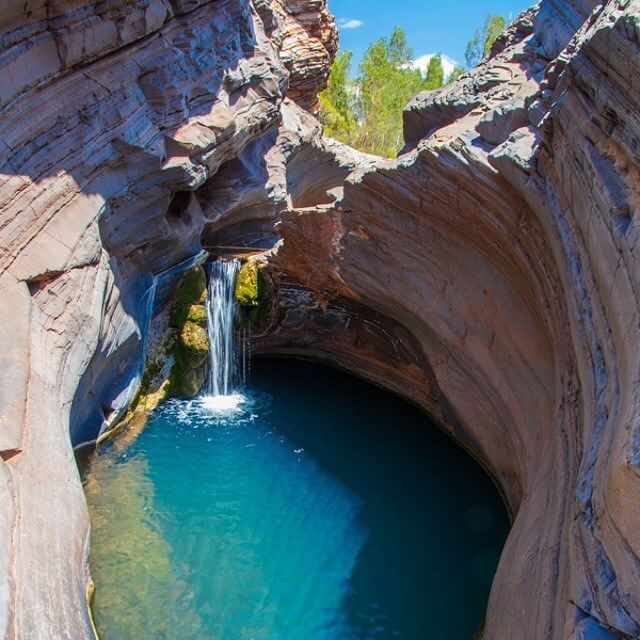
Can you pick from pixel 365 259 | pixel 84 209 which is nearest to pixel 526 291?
pixel 365 259

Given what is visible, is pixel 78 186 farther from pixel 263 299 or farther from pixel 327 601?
pixel 327 601

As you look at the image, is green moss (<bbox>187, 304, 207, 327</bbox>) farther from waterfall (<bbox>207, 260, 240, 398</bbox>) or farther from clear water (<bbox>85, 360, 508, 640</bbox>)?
clear water (<bbox>85, 360, 508, 640</bbox>)

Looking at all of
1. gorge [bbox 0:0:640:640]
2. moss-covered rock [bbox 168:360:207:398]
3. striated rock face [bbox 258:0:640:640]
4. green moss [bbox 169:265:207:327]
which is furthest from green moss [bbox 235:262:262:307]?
moss-covered rock [bbox 168:360:207:398]

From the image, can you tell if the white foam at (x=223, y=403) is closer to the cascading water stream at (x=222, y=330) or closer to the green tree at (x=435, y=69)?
the cascading water stream at (x=222, y=330)

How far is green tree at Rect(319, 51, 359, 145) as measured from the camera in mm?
28859

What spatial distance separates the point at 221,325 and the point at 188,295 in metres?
1.09

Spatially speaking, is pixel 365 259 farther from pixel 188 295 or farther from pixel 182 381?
pixel 182 381

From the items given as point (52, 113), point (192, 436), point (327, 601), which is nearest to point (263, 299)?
point (192, 436)

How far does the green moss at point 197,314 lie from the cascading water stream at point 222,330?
0.17 meters

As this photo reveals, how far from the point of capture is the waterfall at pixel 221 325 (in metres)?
13.1

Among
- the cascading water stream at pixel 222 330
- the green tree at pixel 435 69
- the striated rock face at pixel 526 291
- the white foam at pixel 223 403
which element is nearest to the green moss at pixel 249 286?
the cascading water stream at pixel 222 330

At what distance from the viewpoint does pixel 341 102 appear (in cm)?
3080

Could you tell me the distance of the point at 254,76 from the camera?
12.5 meters

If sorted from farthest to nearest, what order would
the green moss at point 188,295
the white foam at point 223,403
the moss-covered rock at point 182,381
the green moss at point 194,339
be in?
the green moss at point 188,295
the moss-covered rock at point 182,381
the green moss at point 194,339
the white foam at point 223,403
